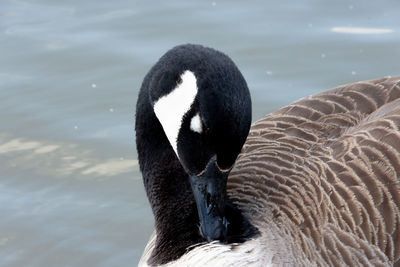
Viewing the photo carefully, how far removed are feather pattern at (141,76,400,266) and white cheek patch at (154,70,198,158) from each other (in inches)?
26.3

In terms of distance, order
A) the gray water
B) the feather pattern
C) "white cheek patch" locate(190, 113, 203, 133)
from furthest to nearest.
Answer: the gray water < the feather pattern < "white cheek patch" locate(190, 113, 203, 133)

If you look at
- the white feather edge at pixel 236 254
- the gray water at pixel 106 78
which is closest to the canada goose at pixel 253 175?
the white feather edge at pixel 236 254

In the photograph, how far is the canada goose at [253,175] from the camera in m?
4.42

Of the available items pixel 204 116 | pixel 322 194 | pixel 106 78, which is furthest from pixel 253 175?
pixel 106 78

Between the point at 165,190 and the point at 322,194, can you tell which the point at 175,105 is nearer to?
the point at 165,190

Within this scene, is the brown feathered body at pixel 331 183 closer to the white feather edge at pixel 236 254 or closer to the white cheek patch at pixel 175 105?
the white feather edge at pixel 236 254

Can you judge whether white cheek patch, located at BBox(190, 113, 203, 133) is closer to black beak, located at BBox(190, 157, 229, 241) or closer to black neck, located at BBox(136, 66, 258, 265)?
black beak, located at BBox(190, 157, 229, 241)

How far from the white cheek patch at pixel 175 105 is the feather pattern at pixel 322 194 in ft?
2.19

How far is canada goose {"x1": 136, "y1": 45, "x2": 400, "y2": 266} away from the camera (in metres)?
4.42

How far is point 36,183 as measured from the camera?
7.19 metres

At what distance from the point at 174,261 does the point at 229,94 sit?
4.38 ft

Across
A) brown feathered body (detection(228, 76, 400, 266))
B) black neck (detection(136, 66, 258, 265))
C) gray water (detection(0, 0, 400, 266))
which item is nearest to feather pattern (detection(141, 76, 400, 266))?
brown feathered body (detection(228, 76, 400, 266))

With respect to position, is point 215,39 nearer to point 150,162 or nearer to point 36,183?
point 36,183

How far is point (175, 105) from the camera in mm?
4527
